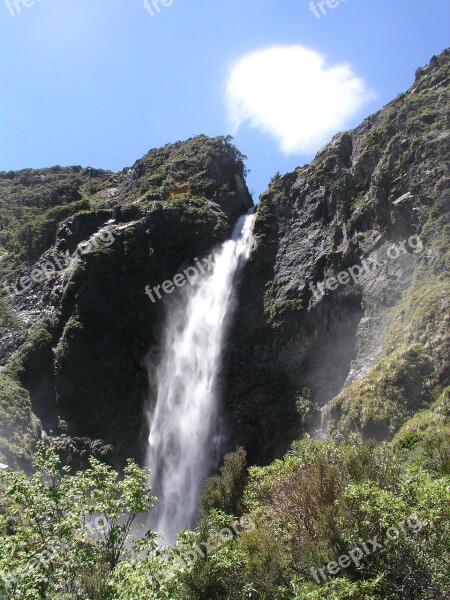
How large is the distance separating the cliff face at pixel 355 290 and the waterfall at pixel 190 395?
123 cm

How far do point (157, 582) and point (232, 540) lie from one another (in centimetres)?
249

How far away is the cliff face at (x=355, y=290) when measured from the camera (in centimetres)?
2106

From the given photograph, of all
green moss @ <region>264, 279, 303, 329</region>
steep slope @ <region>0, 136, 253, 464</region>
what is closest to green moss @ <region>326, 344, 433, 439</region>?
green moss @ <region>264, 279, 303, 329</region>

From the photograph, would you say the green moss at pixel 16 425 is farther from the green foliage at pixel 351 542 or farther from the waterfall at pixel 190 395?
the green foliage at pixel 351 542

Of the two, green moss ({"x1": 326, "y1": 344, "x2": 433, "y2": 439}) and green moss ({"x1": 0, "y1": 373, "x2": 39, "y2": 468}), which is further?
green moss ({"x1": 0, "y1": 373, "x2": 39, "y2": 468})

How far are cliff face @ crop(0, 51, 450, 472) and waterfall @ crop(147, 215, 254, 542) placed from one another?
3.44 feet

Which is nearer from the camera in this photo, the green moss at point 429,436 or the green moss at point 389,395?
the green moss at point 429,436

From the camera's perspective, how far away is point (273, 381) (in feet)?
97.0

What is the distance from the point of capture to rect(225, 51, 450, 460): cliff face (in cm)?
2106

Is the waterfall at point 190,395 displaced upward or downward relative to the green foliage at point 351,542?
upward

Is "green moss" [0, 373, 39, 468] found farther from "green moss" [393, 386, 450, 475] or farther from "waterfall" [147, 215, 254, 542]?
"green moss" [393, 386, 450, 475]

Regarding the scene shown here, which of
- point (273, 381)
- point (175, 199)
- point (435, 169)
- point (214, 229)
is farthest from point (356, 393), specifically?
point (175, 199)

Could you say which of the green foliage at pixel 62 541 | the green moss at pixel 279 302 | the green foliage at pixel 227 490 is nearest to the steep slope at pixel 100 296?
the green moss at pixel 279 302

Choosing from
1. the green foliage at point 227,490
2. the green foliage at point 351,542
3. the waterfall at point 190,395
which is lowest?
the green foliage at point 351,542
